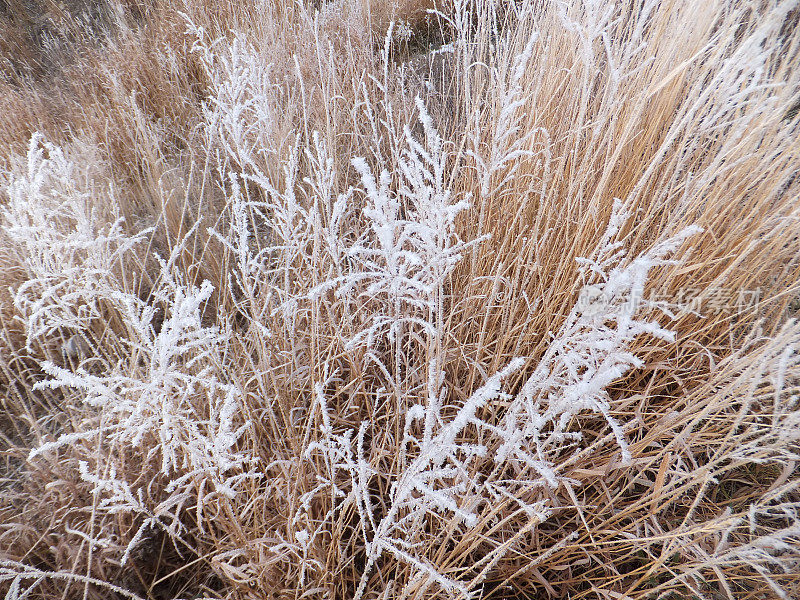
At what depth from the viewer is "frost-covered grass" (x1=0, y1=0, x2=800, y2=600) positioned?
815 mm

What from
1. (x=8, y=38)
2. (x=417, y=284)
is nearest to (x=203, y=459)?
(x=417, y=284)

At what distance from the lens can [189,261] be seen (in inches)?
72.6

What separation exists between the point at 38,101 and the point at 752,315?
378 cm

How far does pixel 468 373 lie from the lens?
4.33 feet

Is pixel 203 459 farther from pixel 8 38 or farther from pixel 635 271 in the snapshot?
pixel 8 38

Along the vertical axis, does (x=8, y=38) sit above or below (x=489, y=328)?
above

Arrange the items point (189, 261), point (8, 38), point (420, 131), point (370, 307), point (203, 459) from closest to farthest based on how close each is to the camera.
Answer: point (203, 459)
point (370, 307)
point (189, 261)
point (420, 131)
point (8, 38)

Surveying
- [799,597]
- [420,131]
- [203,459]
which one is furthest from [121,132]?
[799,597]

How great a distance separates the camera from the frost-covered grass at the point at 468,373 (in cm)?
82

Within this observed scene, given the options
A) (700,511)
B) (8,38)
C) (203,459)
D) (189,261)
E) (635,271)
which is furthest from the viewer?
(8,38)

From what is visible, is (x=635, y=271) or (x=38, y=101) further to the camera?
(x=38, y=101)

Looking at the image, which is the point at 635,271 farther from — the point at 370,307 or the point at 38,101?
the point at 38,101

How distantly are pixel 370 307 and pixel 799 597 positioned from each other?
1.24 m

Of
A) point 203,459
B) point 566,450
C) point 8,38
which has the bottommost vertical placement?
point 566,450
